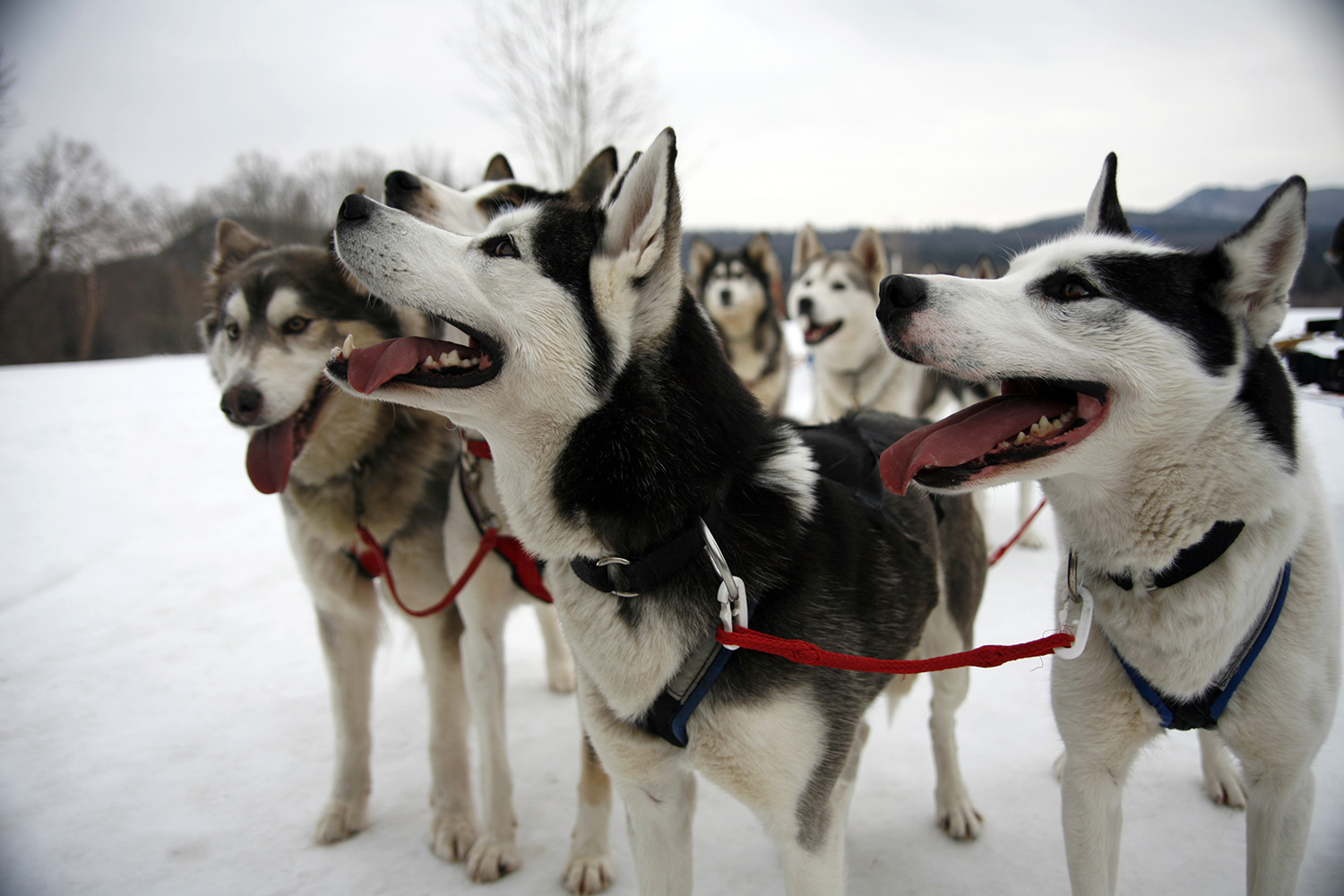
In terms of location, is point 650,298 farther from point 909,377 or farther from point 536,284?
point 909,377

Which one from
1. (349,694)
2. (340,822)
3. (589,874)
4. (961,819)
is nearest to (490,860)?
(589,874)

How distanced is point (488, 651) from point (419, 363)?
1250mm

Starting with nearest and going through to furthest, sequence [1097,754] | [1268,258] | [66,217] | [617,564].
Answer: [1268,258] → [617,564] → [1097,754] → [66,217]

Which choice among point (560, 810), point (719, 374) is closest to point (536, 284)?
point (719, 374)

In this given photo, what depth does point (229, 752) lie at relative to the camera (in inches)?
128

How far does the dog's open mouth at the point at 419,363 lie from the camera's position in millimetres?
1563

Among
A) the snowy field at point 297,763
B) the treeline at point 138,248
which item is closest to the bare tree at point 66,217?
the treeline at point 138,248

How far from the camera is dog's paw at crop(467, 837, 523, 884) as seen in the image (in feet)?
7.91

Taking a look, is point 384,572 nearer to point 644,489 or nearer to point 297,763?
point 297,763

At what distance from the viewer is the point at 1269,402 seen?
4.87 feet

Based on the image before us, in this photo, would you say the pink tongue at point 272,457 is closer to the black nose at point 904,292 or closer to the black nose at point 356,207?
the black nose at point 356,207

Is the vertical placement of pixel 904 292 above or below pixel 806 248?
above

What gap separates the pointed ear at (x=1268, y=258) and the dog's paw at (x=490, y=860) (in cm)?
266

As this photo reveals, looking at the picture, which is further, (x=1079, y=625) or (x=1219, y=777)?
(x=1219, y=777)
